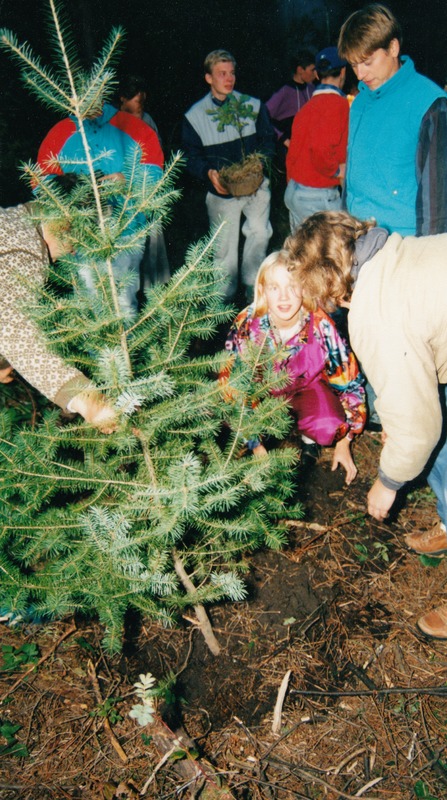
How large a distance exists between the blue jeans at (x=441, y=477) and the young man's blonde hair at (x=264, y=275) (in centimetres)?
121

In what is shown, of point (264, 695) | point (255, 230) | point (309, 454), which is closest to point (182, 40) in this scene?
point (255, 230)

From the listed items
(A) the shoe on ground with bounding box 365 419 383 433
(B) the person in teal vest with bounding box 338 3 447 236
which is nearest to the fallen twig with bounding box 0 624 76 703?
(A) the shoe on ground with bounding box 365 419 383 433

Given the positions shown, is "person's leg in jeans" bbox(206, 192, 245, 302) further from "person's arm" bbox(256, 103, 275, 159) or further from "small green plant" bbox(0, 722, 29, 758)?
"small green plant" bbox(0, 722, 29, 758)

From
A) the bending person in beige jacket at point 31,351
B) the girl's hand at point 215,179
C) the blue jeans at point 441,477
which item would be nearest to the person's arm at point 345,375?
the blue jeans at point 441,477

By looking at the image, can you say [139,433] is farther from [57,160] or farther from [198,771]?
[198,771]

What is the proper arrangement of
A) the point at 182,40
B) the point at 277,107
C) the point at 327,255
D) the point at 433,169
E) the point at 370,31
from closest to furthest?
1. the point at 327,255
2. the point at 433,169
3. the point at 370,31
4. the point at 277,107
5. the point at 182,40

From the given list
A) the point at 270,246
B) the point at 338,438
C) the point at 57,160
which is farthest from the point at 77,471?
the point at 270,246

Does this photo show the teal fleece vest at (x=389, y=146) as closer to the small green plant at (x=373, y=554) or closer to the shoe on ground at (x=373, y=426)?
the shoe on ground at (x=373, y=426)

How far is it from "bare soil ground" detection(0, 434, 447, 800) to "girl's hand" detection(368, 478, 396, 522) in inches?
24.1

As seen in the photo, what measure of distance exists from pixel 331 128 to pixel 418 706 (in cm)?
416

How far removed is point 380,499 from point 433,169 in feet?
6.16

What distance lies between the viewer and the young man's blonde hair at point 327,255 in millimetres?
2068

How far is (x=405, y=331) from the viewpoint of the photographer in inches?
72.9

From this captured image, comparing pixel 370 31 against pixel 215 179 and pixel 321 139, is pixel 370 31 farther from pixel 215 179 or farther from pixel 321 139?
pixel 215 179
